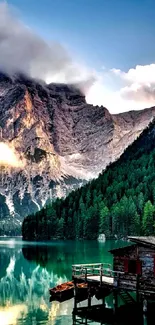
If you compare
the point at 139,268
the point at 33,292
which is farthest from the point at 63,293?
the point at 139,268

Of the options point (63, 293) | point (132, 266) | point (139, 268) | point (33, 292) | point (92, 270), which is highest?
point (132, 266)

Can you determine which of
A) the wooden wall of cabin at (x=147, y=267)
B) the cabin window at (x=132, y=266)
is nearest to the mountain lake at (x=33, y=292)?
the cabin window at (x=132, y=266)

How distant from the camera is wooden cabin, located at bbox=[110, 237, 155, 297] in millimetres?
51969

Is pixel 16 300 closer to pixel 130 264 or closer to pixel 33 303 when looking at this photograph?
pixel 33 303

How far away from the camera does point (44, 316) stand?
53.6m

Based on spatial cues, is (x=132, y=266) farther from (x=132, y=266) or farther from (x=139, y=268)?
(x=139, y=268)

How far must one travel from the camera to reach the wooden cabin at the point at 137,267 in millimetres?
51969

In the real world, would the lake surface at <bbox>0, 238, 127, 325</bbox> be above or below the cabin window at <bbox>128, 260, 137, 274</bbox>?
below

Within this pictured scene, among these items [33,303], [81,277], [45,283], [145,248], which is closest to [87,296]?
[81,277]

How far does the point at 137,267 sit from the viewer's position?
53562 millimetres

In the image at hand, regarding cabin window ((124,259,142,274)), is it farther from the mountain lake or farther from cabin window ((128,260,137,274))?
the mountain lake

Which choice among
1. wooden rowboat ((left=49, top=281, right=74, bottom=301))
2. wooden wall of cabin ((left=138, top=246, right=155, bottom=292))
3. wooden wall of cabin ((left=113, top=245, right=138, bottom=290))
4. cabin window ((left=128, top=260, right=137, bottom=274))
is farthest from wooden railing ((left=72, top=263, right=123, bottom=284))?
wooden wall of cabin ((left=138, top=246, right=155, bottom=292))

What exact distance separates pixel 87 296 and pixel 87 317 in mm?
8314

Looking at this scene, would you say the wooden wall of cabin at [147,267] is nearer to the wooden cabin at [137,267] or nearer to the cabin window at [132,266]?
the wooden cabin at [137,267]
